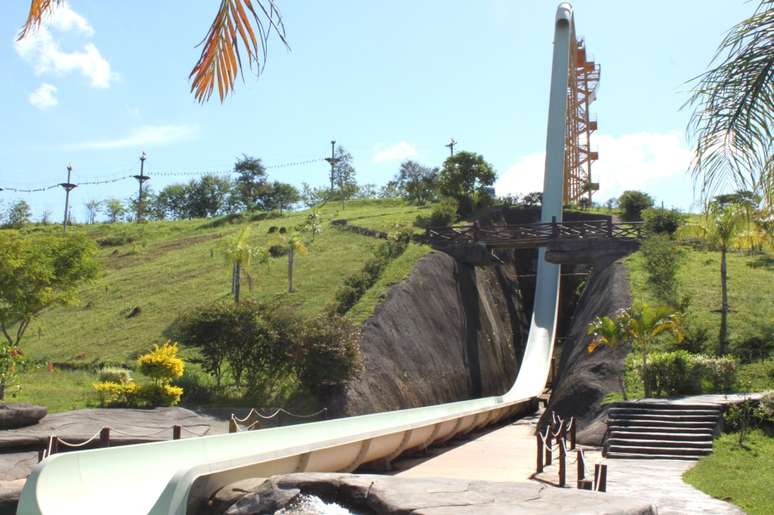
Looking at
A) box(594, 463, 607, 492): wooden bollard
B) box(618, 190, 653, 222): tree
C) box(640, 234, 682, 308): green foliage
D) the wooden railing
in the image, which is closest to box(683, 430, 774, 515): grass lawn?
box(594, 463, 607, 492): wooden bollard

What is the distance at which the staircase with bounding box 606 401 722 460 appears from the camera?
660 inches

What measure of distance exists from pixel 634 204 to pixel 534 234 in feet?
83.4

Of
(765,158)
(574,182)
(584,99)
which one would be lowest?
(765,158)

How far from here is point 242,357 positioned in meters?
24.5

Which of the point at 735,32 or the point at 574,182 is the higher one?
the point at 574,182

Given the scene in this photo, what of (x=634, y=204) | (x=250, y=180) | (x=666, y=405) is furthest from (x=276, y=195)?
(x=666, y=405)

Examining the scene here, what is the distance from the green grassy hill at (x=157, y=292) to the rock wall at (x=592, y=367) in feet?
23.8

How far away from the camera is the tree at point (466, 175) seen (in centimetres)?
6081

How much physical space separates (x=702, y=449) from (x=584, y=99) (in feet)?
176

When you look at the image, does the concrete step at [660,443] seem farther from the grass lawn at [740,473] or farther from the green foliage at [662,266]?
the green foliage at [662,266]

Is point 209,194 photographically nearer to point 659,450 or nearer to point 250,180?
point 250,180

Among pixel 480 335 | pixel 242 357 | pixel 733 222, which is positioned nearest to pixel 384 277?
pixel 480 335

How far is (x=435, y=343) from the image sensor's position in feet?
98.1

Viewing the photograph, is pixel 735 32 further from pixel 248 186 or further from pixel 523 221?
pixel 248 186
